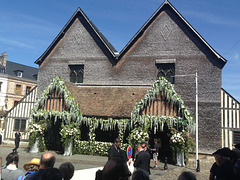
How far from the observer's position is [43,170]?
3.18 metres

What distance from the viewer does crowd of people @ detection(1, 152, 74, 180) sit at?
2932 millimetres

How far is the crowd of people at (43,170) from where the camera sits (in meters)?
2.93

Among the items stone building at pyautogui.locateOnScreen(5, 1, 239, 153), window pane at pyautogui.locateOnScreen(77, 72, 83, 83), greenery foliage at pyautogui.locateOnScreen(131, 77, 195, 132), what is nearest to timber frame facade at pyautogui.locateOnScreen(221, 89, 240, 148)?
stone building at pyautogui.locateOnScreen(5, 1, 239, 153)

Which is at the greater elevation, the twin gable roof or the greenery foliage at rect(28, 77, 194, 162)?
the twin gable roof

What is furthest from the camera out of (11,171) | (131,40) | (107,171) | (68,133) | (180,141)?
(131,40)

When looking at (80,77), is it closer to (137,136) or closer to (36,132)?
(36,132)

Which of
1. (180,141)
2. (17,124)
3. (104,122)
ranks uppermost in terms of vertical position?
(104,122)

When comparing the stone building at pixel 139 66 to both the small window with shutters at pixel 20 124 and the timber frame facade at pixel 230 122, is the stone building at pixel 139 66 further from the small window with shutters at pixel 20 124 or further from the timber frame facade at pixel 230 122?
the small window with shutters at pixel 20 124

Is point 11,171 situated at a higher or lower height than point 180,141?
higher

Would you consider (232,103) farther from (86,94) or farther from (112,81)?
(86,94)

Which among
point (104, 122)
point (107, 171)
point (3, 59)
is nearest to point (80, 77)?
point (104, 122)

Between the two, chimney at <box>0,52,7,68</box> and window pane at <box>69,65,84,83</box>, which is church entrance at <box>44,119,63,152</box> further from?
chimney at <box>0,52,7,68</box>

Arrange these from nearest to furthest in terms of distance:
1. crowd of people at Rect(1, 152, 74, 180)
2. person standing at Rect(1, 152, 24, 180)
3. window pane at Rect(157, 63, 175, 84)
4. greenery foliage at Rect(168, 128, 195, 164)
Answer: crowd of people at Rect(1, 152, 74, 180), person standing at Rect(1, 152, 24, 180), greenery foliage at Rect(168, 128, 195, 164), window pane at Rect(157, 63, 175, 84)

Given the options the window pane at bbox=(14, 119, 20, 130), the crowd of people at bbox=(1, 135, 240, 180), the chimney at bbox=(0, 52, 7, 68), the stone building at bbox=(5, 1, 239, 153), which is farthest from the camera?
the chimney at bbox=(0, 52, 7, 68)
